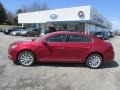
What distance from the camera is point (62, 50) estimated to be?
10492mm

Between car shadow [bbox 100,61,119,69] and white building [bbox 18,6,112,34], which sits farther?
white building [bbox 18,6,112,34]

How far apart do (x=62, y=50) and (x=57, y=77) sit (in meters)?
2.11

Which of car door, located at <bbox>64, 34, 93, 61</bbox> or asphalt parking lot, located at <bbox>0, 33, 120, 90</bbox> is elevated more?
car door, located at <bbox>64, 34, 93, 61</bbox>

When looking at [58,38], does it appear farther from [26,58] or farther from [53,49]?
[26,58]

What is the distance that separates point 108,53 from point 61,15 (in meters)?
40.0

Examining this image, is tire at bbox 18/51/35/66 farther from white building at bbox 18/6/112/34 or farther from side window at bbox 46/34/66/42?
white building at bbox 18/6/112/34

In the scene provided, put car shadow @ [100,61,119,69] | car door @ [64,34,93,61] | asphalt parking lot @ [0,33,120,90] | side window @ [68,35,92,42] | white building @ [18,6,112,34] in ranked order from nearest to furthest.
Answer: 1. asphalt parking lot @ [0,33,120,90]
2. car door @ [64,34,93,61]
3. side window @ [68,35,92,42]
4. car shadow @ [100,61,119,69]
5. white building @ [18,6,112,34]

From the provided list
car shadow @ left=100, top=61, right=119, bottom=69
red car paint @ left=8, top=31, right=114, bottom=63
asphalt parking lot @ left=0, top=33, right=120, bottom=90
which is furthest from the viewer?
car shadow @ left=100, top=61, right=119, bottom=69

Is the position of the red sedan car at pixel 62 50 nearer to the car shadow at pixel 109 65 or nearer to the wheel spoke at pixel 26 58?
the wheel spoke at pixel 26 58

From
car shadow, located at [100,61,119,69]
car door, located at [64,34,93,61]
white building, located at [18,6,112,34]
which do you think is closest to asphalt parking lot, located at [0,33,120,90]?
car shadow, located at [100,61,119,69]

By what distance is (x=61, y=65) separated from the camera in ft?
36.0

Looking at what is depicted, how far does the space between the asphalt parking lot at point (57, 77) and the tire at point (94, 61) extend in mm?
219

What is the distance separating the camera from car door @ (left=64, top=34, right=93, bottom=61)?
1052cm

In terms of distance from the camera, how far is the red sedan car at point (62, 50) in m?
10.4
